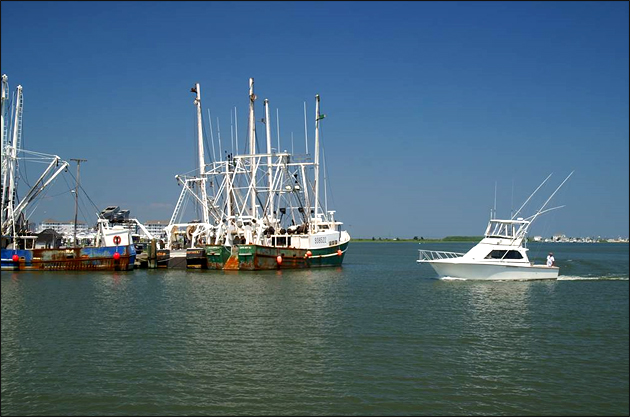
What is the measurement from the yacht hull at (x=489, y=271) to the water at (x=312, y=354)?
5.88m

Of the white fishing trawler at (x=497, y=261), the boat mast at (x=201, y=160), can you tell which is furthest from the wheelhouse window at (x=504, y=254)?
the boat mast at (x=201, y=160)

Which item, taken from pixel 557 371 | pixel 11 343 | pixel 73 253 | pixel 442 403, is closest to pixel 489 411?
pixel 442 403

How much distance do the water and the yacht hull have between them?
5.88m

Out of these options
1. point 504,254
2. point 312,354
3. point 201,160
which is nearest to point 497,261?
point 504,254

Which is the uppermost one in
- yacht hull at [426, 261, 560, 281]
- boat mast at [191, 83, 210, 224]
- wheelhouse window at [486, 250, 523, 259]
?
boat mast at [191, 83, 210, 224]

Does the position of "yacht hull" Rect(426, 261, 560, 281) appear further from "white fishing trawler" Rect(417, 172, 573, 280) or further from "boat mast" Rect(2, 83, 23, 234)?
"boat mast" Rect(2, 83, 23, 234)

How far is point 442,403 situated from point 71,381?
36.0 feet

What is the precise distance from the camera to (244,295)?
39.2 m

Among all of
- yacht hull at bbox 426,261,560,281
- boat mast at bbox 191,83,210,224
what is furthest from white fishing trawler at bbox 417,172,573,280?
boat mast at bbox 191,83,210,224

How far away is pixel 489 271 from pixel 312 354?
27.2 metres

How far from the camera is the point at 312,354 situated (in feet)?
70.3

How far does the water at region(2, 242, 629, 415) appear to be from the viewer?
16172 mm

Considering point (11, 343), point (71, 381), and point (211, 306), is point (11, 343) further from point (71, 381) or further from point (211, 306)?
point (211, 306)

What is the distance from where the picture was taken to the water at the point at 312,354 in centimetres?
1617
